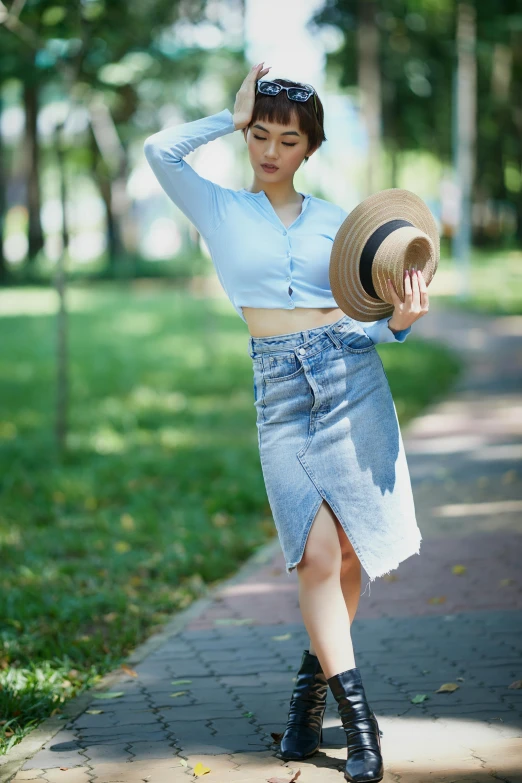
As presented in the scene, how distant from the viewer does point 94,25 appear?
31.2 feet

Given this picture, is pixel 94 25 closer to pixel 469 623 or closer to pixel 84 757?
pixel 469 623

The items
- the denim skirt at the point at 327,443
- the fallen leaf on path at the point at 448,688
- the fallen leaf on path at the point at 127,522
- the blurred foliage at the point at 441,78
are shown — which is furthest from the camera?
the blurred foliage at the point at 441,78

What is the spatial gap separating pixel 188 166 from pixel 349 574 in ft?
4.41

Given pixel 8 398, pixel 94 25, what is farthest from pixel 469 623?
pixel 8 398

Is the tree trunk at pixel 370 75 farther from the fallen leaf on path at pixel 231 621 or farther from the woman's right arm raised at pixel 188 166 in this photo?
the woman's right arm raised at pixel 188 166

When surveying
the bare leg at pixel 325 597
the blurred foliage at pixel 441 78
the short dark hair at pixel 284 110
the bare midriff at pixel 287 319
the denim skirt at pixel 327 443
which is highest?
the blurred foliage at pixel 441 78

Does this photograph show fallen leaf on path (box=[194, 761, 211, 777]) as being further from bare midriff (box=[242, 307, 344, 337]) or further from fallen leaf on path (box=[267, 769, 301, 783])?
bare midriff (box=[242, 307, 344, 337])

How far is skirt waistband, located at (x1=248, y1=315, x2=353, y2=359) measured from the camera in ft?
11.3

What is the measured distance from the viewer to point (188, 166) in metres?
3.52

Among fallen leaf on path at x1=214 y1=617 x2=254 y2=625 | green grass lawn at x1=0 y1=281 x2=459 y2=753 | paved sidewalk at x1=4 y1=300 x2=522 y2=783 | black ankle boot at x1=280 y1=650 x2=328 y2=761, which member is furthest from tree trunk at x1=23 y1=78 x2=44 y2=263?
black ankle boot at x1=280 y1=650 x2=328 y2=761

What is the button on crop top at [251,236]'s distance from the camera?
3.45 metres

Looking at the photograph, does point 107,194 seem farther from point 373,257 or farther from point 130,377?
point 373,257

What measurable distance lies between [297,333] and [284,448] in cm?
34

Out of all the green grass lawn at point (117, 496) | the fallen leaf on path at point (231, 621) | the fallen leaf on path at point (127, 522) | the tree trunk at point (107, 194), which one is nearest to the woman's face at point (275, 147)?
the green grass lawn at point (117, 496)
